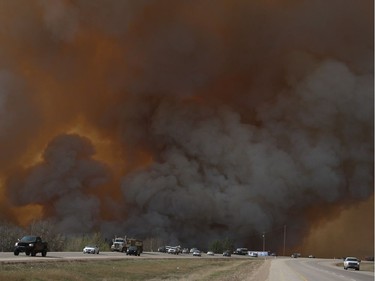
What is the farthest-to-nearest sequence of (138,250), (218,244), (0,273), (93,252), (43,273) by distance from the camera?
1. (218,244)
2. (138,250)
3. (93,252)
4. (43,273)
5. (0,273)

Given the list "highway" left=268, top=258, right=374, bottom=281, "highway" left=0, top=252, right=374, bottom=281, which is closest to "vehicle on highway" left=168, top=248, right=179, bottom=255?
"highway" left=0, top=252, right=374, bottom=281

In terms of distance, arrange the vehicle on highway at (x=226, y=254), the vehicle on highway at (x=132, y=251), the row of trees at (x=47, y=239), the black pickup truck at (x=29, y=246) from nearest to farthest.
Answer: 1. the black pickup truck at (x=29, y=246)
2. the row of trees at (x=47, y=239)
3. the vehicle on highway at (x=132, y=251)
4. the vehicle on highway at (x=226, y=254)

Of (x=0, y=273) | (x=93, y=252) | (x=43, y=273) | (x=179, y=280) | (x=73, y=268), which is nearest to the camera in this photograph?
(x=0, y=273)

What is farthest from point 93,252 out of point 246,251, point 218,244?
point 246,251

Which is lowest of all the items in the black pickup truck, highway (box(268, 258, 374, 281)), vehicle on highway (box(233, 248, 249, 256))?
highway (box(268, 258, 374, 281))

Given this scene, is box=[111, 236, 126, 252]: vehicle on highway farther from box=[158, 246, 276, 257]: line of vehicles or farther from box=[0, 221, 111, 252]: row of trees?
box=[158, 246, 276, 257]: line of vehicles

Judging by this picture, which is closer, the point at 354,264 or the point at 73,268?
the point at 73,268

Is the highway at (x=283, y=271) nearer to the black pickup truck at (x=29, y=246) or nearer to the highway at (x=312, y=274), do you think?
the highway at (x=312, y=274)

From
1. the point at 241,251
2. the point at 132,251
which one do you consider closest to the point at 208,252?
the point at 241,251

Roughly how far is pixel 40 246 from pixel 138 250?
23484 mm

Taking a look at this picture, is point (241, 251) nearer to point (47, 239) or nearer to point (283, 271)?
point (47, 239)

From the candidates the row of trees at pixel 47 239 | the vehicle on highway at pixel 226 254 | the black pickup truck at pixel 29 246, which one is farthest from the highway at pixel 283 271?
the vehicle on highway at pixel 226 254

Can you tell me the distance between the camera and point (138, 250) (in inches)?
2689

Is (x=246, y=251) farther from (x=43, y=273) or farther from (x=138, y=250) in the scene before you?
(x=43, y=273)
